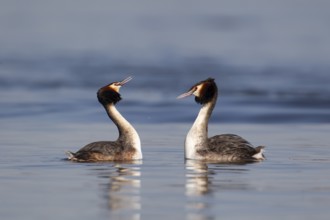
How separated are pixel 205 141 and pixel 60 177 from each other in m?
3.53

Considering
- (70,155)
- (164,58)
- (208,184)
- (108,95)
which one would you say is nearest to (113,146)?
(70,155)

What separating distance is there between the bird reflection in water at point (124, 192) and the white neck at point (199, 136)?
1428mm

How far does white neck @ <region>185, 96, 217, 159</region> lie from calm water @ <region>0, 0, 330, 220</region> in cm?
29

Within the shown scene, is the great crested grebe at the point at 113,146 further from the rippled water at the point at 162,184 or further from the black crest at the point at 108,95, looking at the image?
the rippled water at the point at 162,184

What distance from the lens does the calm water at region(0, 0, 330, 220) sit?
14281 millimetres

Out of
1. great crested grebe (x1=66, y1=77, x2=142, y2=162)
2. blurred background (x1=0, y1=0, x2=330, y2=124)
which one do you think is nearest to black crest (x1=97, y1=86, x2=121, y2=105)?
great crested grebe (x1=66, y1=77, x2=142, y2=162)

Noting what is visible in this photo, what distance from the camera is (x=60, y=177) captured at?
53.4 ft

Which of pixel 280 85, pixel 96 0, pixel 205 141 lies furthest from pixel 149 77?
pixel 96 0

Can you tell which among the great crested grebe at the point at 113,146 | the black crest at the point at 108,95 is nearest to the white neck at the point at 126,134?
the great crested grebe at the point at 113,146

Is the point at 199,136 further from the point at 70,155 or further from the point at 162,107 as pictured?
the point at 162,107

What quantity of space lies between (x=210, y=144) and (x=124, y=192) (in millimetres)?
4391

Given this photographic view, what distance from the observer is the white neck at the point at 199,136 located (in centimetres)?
1895

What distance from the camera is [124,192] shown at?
585 inches

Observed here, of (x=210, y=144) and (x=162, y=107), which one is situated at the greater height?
(x=162, y=107)
